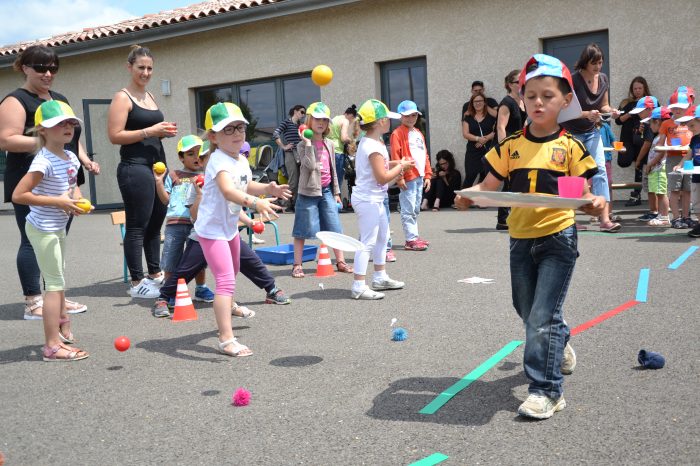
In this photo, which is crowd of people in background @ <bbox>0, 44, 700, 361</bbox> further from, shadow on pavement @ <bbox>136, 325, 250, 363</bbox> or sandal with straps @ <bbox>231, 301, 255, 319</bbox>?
shadow on pavement @ <bbox>136, 325, 250, 363</bbox>

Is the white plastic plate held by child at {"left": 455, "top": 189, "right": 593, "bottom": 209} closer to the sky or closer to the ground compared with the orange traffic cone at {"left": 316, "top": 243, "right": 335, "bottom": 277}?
closer to the sky

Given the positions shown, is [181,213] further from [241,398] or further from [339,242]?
[241,398]

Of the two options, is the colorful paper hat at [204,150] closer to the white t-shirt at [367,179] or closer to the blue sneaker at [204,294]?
the blue sneaker at [204,294]

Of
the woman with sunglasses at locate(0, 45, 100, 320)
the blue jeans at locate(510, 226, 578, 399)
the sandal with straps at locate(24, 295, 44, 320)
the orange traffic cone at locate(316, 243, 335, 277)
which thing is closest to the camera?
the blue jeans at locate(510, 226, 578, 399)

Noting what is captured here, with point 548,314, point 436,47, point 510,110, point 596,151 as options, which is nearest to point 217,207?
point 548,314

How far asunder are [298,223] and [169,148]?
43.0 feet

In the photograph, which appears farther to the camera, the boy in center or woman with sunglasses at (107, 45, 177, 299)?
woman with sunglasses at (107, 45, 177, 299)

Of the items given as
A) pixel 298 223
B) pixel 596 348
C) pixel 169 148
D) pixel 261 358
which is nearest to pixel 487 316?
pixel 596 348

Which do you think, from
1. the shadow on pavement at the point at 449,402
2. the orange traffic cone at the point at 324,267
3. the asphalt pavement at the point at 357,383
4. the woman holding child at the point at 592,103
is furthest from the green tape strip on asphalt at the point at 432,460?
the woman holding child at the point at 592,103

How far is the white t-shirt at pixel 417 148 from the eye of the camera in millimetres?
9375

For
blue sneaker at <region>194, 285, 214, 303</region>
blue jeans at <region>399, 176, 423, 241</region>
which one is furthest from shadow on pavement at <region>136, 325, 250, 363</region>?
blue jeans at <region>399, 176, 423, 241</region>

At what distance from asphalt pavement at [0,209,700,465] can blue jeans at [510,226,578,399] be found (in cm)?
22

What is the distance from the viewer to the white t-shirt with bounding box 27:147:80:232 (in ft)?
17.1

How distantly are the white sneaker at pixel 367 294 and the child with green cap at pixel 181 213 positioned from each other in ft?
4.60
